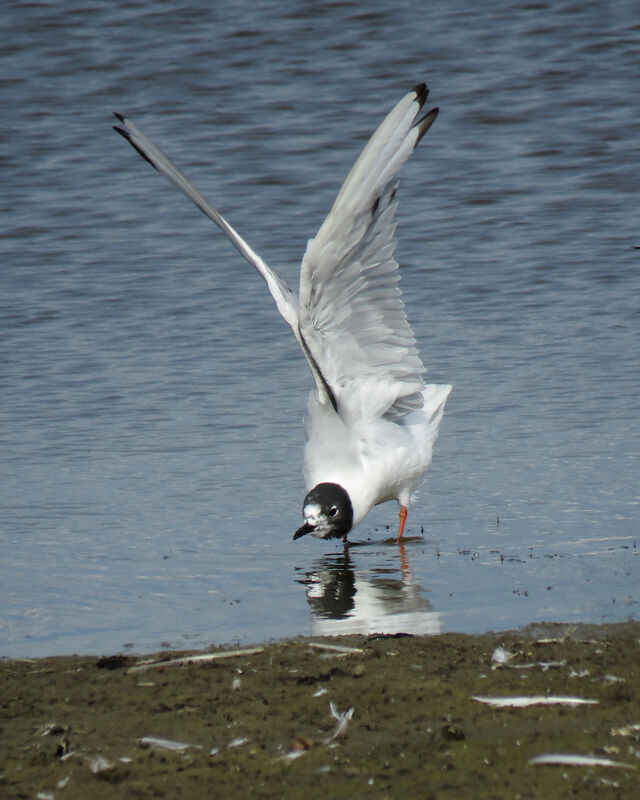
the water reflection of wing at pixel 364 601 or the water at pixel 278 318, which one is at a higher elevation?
the water at pixel 278 318

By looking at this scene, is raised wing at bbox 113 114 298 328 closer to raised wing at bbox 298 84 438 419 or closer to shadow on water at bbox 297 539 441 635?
raised wing at bbox 298 84 438 419

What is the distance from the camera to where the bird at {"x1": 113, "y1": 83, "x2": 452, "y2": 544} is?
6211 mm

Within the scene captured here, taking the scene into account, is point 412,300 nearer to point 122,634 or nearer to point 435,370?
point 435,370

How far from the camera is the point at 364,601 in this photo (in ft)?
19.4

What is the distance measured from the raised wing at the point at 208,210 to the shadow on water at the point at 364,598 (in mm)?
1193

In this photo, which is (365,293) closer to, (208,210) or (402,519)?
(208,210)

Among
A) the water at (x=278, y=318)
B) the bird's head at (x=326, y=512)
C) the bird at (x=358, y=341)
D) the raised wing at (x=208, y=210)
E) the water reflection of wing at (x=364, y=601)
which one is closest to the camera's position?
the water reflection of wing at (x=364, y=601)

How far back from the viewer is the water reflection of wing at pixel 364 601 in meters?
5.38

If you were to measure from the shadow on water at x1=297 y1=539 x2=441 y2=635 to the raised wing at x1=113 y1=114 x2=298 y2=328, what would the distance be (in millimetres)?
1193

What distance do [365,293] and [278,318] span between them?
4502 mm

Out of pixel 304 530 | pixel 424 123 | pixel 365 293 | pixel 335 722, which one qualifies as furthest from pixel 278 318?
pixel 335 722

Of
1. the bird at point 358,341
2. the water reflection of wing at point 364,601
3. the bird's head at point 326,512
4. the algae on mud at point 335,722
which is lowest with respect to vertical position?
the algae on mud at point 335,722

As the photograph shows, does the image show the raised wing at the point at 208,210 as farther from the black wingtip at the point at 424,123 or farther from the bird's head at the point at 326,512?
the black wingtip at the point at 424,123

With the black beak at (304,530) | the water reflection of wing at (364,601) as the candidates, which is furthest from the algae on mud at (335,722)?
the black beak at (304,530)
